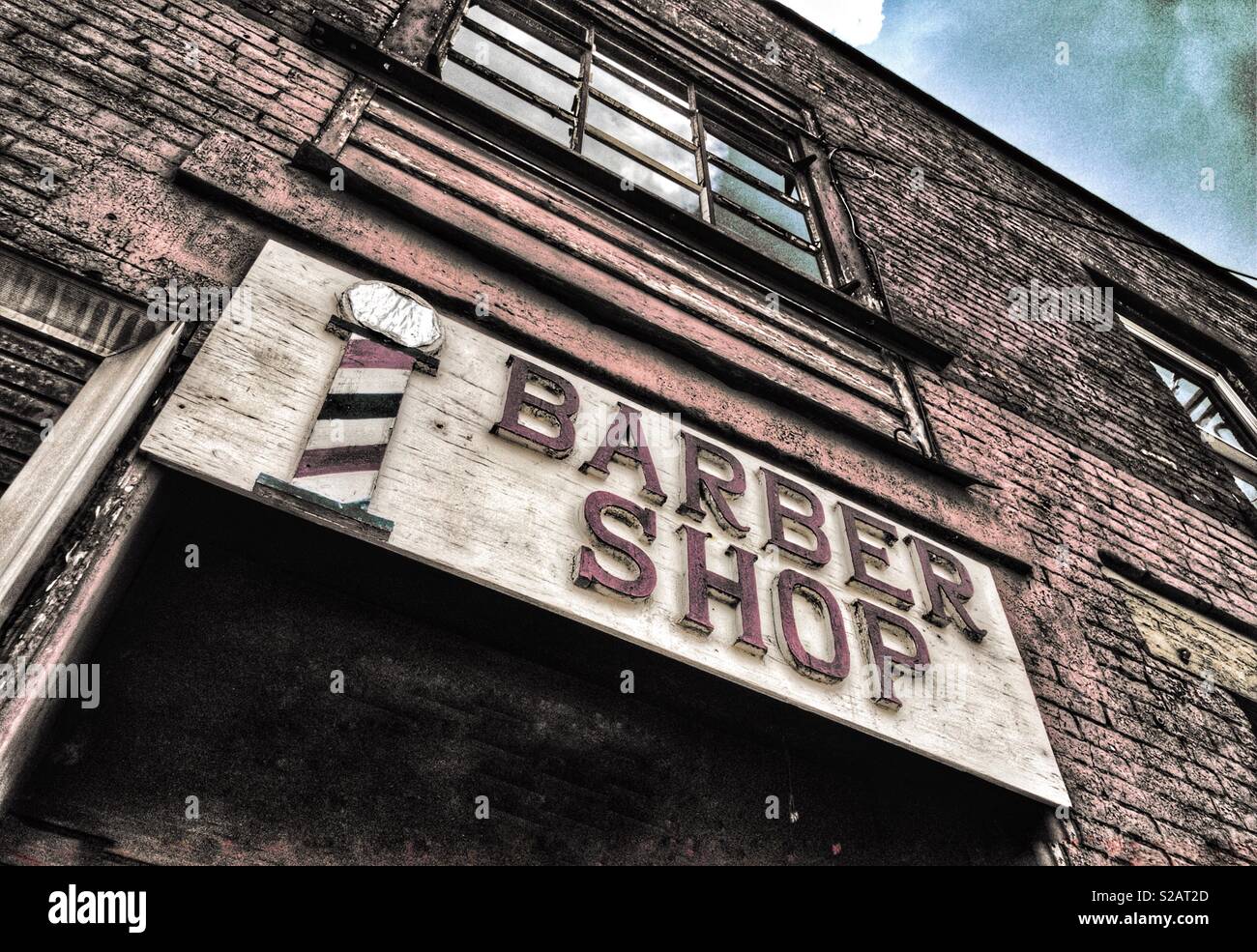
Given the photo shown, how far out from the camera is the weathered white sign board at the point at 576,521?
1610mm

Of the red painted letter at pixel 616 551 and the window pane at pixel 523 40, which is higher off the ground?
the window pane at pixel 523 40

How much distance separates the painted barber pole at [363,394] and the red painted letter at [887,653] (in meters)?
1.30

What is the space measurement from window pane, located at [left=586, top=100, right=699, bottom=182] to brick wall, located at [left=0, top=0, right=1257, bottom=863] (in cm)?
104

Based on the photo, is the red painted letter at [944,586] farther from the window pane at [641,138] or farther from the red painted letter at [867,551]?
the window pane at [641,138]

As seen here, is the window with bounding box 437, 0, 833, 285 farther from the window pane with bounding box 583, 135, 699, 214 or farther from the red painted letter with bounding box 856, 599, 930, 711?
the red painted letter with bounding box 856, 599, 930, 711

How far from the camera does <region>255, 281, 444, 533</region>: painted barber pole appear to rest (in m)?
1.57

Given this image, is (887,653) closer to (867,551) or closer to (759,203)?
(867,551)

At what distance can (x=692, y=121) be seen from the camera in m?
4.19

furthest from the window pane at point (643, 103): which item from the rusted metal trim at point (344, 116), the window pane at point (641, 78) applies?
the rusted metal trim at point (344, 116)

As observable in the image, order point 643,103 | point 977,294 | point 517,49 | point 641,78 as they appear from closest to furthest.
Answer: point 517,49
point 643,103
point 977,294
point 641,78

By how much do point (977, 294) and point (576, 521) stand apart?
324 centimetres

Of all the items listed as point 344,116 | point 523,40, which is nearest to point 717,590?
point 344,116

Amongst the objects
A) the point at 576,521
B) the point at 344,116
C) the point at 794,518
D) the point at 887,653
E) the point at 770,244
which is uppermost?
the point at 770,244
